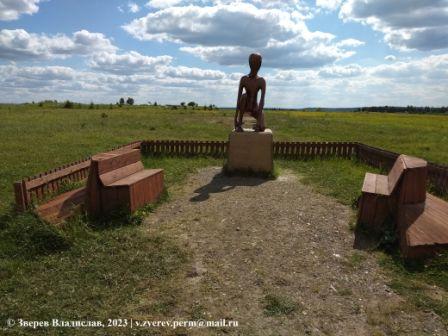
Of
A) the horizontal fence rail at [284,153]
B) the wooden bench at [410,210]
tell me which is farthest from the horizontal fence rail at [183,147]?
the wooden bench at [410,210]

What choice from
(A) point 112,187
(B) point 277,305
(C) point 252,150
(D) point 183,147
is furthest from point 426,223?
(D) point 183,147

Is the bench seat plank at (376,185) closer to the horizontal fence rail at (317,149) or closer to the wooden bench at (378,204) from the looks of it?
the wooden bench at (378,204)

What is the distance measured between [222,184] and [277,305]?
5.72m

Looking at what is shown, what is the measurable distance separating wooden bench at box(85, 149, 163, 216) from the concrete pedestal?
377 cm

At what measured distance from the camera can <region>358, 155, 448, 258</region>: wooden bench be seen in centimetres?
515

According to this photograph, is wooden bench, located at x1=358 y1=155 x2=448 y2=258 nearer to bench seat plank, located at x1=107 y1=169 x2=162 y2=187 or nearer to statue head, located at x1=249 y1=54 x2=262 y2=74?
bench seat plank, located at x1=107 y1=169 x2=162 y2=187

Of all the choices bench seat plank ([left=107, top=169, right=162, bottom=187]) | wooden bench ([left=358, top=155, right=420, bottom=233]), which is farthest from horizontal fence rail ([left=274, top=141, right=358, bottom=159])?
wooden bench ([left=358, top=155, right=420, bottom=233])

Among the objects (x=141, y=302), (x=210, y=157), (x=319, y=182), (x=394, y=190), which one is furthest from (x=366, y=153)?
(x=141, y=302)

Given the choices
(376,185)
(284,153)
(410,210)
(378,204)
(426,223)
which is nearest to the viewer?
(426,223)

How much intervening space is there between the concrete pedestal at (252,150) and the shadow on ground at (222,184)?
0.36 metres

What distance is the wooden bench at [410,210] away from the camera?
5152 millimetres

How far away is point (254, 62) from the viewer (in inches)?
419

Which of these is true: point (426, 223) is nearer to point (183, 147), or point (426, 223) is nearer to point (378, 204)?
point (378, 204)

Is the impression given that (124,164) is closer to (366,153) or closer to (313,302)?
(313,302)
